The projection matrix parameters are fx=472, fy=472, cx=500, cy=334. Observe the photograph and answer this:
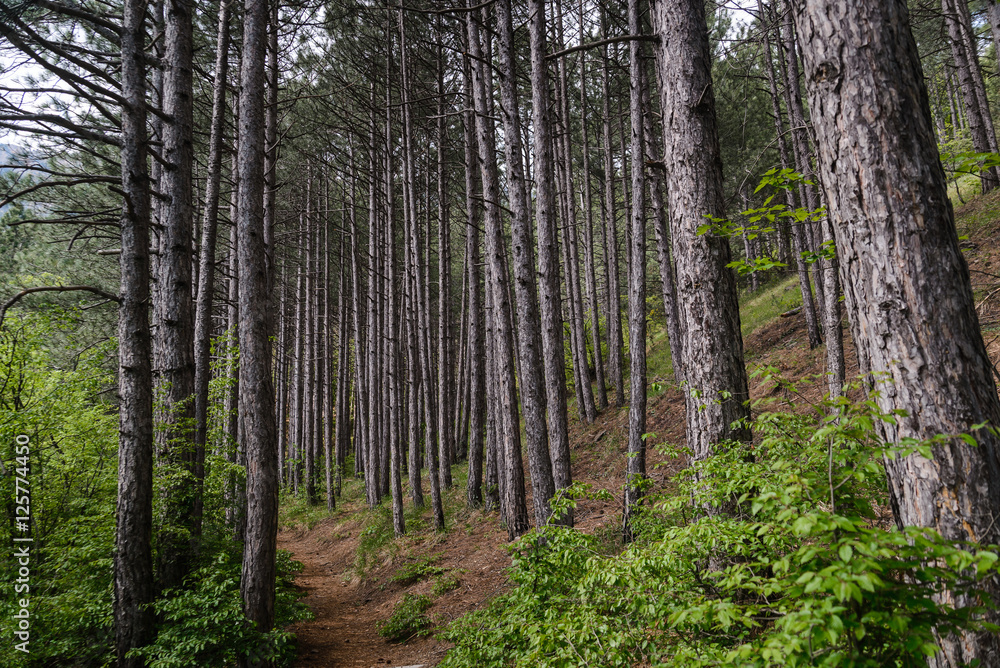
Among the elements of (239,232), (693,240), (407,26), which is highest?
(407,26)

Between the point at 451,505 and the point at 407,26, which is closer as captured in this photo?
the point at 407,26

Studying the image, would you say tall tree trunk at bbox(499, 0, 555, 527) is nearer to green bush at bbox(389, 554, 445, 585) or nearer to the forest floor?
the forest floor

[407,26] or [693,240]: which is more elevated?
[407,26]

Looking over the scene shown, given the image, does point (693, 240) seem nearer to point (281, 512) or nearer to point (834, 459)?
point (834, 459)

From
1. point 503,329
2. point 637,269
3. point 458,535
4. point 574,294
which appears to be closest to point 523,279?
point 503,329

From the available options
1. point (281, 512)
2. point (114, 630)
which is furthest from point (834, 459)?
point (281, 512)

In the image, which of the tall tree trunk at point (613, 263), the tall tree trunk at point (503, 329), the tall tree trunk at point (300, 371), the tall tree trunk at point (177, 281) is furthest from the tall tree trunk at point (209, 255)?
A: the tall tree trunk at point (613, 263)

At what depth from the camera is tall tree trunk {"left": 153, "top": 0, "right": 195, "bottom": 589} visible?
20.0 feet

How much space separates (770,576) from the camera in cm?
284

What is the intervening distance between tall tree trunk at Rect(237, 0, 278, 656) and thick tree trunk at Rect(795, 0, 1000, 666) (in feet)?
17.6

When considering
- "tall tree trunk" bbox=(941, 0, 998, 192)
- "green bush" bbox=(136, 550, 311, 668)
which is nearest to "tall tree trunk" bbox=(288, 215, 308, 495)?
"green bush" bbox=(136, 550, 311, 668)

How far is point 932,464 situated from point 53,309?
8.32 meters

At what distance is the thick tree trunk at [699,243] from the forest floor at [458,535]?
0.55 meters

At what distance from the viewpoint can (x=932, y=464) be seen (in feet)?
6.73
